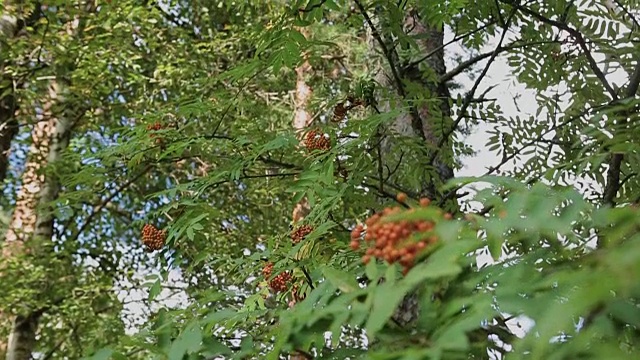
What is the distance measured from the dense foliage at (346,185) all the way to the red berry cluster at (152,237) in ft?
0.03

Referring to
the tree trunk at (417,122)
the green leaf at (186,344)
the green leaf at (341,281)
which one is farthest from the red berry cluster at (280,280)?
the green leaf at (341,281)

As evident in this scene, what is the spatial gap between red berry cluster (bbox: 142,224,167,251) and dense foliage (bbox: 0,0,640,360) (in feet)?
0.03

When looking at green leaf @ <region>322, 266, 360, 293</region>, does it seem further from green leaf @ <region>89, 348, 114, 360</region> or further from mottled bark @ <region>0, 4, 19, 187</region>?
mottled bark @ <region>0, 4, 19, 187</region>

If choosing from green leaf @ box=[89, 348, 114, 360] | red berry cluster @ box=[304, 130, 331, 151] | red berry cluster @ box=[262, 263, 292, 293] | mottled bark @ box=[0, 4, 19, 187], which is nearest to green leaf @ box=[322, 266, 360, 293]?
green leaf @ box=[89, 348, 114, 360]

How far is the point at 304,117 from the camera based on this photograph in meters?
6.30

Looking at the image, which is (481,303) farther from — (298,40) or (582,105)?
(582,105)

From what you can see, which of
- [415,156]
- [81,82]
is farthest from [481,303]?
[81,82]

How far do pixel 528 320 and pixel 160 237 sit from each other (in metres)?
1.81

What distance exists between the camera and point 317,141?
219cm

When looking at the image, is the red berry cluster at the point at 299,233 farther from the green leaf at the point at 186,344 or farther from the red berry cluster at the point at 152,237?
the green leaf at the point at 186,344

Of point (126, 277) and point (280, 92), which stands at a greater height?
point (280, 92)

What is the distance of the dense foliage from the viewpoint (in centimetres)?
81

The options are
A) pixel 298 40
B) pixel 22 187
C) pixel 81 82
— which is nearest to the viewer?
pixel 298 40

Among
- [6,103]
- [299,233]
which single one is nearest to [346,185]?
[299,233]
